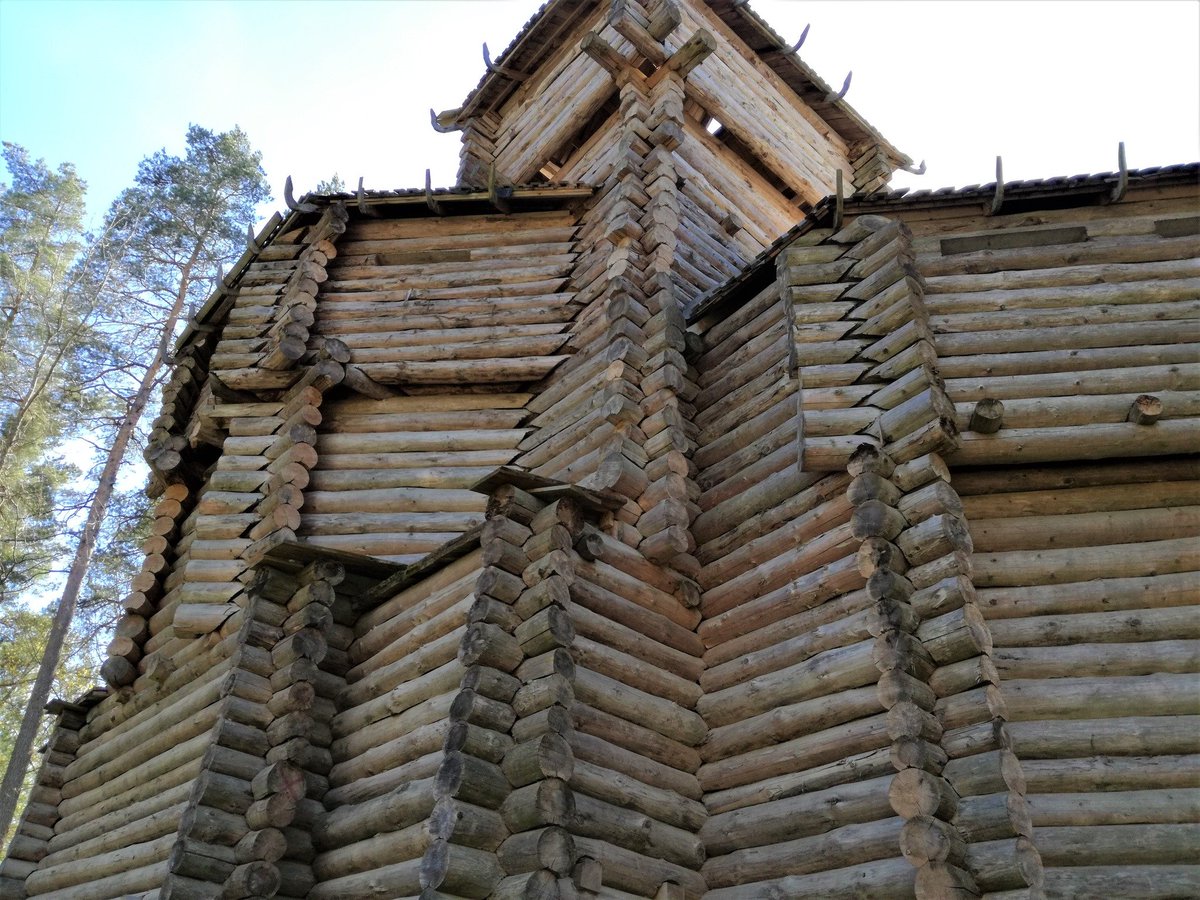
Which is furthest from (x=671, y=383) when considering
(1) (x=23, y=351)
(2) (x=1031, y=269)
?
Answer: (1) (x=23, y=351)

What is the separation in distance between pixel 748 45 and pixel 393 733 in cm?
1372

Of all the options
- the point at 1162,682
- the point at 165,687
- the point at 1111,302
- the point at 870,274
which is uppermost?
the point at 870,274

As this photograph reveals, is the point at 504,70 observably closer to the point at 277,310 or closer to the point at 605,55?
the point at 605,55

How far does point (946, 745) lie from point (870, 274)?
4.55 meters

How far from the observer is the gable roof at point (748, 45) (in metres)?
16.4

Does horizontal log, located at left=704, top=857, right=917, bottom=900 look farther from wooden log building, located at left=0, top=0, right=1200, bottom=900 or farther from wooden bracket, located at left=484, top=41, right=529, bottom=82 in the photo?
wooden bracket, located at left=484, top=41, right=529, bottom=82

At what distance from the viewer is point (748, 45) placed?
16906 mm

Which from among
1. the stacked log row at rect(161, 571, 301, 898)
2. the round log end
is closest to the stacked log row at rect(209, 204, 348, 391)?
the stacked log row at rect(161, 571, 301, 898)

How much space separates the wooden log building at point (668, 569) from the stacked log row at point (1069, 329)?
35mm

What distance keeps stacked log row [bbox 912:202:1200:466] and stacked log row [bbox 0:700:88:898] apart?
472 inches

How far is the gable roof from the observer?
53.6ft

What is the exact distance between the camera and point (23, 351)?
83.1ft

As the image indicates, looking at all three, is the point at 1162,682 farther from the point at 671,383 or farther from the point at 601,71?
the point at 601,71

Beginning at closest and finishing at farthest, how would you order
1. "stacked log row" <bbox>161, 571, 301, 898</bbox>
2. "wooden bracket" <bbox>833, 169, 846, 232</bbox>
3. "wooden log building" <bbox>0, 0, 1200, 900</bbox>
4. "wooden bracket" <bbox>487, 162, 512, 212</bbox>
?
"wooden log building" <bbox>0, 0, 1200, 900</bbox>, "stacked log row" <bbox>161, 571, 301, 898</bbox>, "wooden bracket" <bbox>833, 169, 846, 232</bbox>, "wooden bracket" <bbox>487, 162, 512, 212</bbox>
